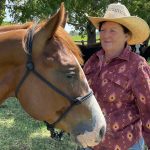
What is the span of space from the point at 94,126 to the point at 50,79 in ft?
1.15

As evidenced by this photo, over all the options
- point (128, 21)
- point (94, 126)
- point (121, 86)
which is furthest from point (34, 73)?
point (128, 21)

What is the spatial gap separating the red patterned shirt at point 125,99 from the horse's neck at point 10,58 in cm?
58

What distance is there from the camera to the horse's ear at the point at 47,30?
2039 millimetres

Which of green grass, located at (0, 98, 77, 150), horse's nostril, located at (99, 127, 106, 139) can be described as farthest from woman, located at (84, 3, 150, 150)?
green grass, located at (0, 98, 77, 150)

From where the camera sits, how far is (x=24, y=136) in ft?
16.7

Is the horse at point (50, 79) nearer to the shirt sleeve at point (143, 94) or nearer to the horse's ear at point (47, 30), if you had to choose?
the horse's ear at point (47, 30)

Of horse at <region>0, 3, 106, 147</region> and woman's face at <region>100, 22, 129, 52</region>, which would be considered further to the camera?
woman's face at <region>100, 22, 129, 52</region>

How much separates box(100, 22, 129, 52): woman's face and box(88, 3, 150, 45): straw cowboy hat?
0.05m

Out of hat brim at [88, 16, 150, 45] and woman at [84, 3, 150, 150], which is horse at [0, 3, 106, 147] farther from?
hat brim at [88, 16, 150, 45]

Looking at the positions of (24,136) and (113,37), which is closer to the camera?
(113,37)

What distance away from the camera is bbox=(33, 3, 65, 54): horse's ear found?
2.04 meters

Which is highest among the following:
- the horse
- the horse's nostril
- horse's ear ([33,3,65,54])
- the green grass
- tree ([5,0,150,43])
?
horse's ear ([33,3,65,54])

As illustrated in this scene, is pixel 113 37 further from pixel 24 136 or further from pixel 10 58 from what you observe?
pixel 24 136

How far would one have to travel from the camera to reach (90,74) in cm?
257
